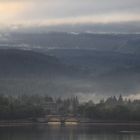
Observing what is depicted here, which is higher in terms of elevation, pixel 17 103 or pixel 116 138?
pixel 17 103

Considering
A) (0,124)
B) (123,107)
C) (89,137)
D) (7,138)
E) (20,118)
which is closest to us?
(7,138)

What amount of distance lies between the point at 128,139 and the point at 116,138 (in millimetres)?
2416

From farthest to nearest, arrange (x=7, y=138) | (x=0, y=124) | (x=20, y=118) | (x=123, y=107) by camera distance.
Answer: (x=123, y=107)
(x=20, y=118)
(x=0, y=124)
(x=7, y=138)

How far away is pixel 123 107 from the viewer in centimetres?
18138

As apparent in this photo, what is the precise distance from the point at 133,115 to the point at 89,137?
7417 cm

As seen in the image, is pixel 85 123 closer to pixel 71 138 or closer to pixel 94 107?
pixel 94 107

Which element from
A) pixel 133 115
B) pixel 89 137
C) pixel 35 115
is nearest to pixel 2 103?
pixel 35 115

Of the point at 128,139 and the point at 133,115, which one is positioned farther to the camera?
the point at 133,115

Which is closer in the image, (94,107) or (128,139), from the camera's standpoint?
(128,139)

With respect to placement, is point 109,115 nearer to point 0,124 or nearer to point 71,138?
point 0,124

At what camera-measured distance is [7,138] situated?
97000 millimetres

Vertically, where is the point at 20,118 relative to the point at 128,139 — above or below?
above

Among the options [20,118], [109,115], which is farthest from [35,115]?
[109,115]

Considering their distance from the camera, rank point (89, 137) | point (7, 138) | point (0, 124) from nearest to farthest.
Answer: point (7, 138) < point (89, 137) < point (0, 124)
